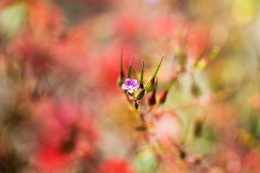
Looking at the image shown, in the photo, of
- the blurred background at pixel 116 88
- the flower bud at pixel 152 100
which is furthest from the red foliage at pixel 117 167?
the flower bud at pixel 152 100

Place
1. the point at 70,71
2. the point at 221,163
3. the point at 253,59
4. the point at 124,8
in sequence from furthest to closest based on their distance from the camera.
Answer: the point at 124,8
the point at 253,59
the point at 70,71
the point at 221,163

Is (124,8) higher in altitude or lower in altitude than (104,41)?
higher

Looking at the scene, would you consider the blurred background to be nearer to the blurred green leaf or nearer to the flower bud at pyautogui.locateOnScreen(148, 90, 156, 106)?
the blurred green leaf

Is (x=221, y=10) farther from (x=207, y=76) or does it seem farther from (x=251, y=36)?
(x=207, y=76)

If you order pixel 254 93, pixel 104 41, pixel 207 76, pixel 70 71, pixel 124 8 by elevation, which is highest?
pixel 124 8

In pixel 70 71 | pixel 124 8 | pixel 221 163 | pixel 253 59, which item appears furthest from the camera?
pixel 124 8

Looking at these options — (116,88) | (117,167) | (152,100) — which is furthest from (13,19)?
(152,100)

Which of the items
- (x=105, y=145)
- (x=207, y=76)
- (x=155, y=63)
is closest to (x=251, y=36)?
(x=207, y=76)

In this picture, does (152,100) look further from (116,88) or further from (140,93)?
(116,88)

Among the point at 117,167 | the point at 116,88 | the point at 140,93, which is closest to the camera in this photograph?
the point at 140,93
